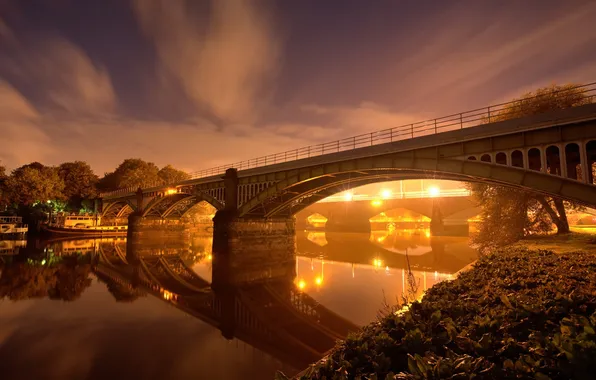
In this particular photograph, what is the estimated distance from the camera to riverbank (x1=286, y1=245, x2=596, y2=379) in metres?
3.98

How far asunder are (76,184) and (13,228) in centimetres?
1741

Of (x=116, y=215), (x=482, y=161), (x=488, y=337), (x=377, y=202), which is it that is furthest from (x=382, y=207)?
(x=488, y=337)

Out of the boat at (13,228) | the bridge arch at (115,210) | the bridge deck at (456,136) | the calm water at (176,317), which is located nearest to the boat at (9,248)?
the calm water at (176,317)

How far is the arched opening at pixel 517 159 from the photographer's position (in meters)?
16.3

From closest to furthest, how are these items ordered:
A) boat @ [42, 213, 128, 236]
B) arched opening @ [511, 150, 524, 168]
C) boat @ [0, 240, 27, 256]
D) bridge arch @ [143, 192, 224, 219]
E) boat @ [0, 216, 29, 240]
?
1. arched opening @ [511, 150, 524, 168]
2. boat @ [0, 240, 27, 256]
3. bridge arch @ [143, 192, 224, 219]
4. boat @ [0, 216, 29, 240]
5. boat @ [42, 213, 128, 236]

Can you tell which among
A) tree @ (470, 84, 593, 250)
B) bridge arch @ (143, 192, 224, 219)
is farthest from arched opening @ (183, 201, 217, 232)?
tree @ (470, 84, 593, 250)

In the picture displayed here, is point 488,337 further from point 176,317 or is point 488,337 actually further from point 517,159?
point 517,159

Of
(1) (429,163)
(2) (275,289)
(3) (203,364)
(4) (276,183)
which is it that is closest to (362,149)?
(1) (429,163)

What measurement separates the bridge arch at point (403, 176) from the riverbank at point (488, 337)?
6186 millimetres

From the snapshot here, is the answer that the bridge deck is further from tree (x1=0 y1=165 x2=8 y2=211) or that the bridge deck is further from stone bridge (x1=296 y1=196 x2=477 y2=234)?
tree (x1=0 y1=165 x2=8 y2=211)

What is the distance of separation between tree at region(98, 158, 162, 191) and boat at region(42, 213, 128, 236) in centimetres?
1703

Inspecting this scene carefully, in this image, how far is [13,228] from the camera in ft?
210

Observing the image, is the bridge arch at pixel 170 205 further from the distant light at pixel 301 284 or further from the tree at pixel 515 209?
the tree at pixel 515 209

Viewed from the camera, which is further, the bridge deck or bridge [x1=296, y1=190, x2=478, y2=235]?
bridge [x1=296, y1=190, x2=478, y2=235]
